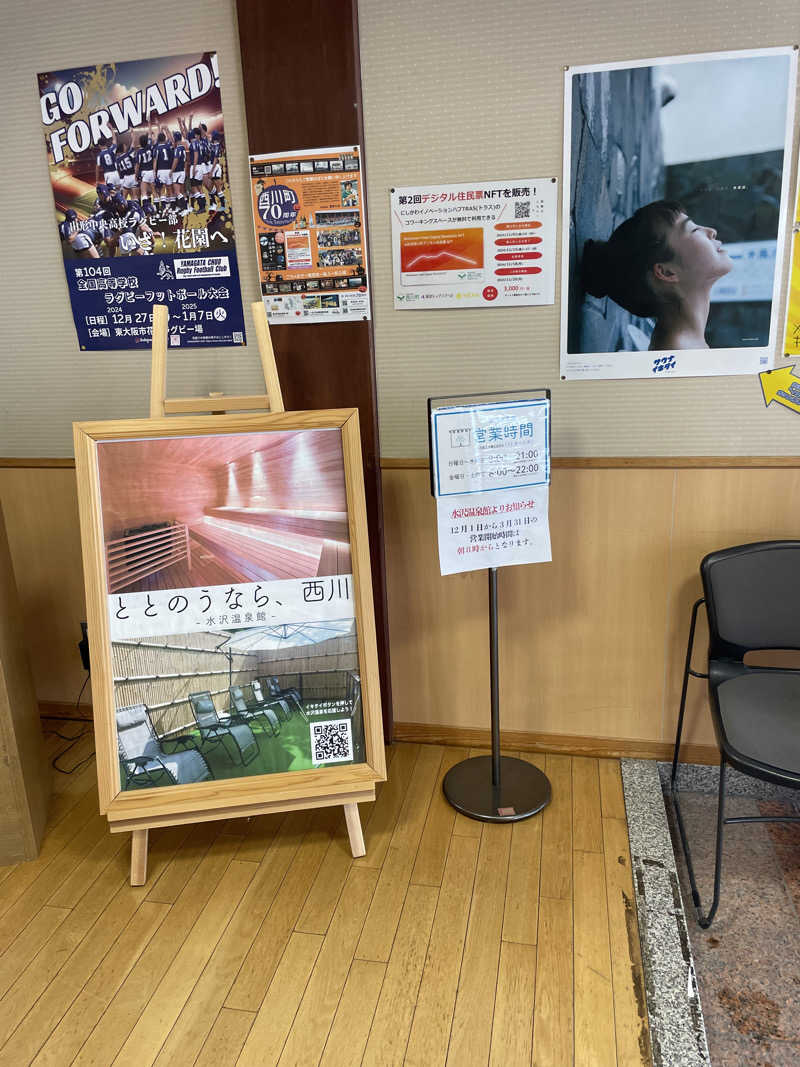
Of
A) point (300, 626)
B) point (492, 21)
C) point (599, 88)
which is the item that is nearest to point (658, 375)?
point (599, 88)

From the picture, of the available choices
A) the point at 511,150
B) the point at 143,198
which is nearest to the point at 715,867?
the point at 511,150

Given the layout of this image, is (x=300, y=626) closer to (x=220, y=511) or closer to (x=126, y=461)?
(x=220, y=511)

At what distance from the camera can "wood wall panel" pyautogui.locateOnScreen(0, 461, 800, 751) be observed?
7.97 ft

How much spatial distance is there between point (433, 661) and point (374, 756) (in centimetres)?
63

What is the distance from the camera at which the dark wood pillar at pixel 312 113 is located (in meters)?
2.25

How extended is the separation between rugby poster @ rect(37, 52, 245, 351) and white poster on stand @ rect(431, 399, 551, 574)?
90 cm

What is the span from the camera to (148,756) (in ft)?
6.97

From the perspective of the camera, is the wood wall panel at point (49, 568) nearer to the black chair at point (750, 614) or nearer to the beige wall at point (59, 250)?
the beige wall at point (59, 250)

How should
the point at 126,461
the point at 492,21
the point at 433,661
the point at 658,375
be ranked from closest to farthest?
the point at 126,461 → the point at 492,21 → the point at 658,375 → the point at 433,661

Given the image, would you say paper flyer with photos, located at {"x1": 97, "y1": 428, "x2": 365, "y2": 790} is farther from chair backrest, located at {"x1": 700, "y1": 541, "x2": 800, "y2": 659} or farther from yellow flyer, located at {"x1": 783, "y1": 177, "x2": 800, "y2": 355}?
yellow flyer, located at {"x1": 783, "y1": 177, "x2": 800, "y2": 355}

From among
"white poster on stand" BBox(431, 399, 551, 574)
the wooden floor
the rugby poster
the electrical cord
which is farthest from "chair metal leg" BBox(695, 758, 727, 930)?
the electrical cord

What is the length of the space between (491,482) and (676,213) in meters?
0.94

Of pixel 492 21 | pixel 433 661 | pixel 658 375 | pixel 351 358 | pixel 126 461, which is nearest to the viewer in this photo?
pixel 126 461

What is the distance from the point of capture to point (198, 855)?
7.57 feet
